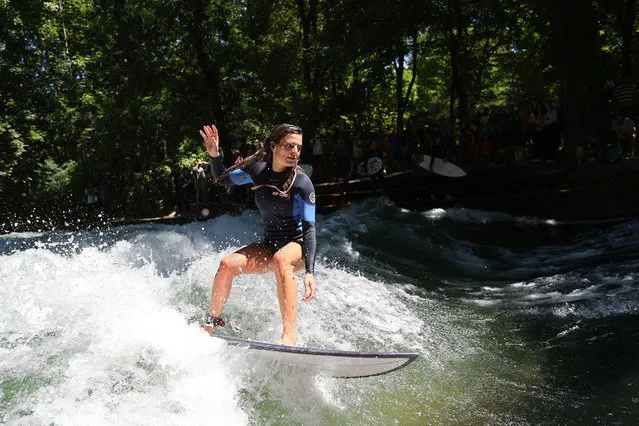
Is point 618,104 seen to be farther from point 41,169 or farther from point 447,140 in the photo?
point 41,169

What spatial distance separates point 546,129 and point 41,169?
22482mm

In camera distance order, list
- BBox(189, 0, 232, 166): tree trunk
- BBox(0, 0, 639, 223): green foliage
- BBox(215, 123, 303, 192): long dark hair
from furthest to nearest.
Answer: BBox(189, 0, 232, 166): tree trunk < BBox(0, 0, 639, 223): green foliage < BBox(215, 123, 303, 192): long dark hair

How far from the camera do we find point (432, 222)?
15461 millimetres

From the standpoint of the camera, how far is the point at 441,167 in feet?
58.6

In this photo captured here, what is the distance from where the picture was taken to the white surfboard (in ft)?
57.9

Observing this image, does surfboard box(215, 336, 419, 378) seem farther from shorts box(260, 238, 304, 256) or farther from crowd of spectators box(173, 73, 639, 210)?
crowd of spectators box(173, 73, 639, 210)

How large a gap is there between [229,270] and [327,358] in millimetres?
1134

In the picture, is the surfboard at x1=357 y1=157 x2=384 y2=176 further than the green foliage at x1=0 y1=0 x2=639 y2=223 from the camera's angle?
No

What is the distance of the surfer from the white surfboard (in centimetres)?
1314

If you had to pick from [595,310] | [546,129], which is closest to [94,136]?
[546,129]

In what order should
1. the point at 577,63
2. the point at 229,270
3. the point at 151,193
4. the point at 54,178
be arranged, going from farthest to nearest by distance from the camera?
the point at 54,178 < the point at 151,193 < the point at 577,63 < the point at 229,270

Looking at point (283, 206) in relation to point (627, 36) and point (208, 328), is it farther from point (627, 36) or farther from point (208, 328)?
point (627, 36)

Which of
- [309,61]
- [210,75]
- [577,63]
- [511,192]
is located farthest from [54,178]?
[577,63]

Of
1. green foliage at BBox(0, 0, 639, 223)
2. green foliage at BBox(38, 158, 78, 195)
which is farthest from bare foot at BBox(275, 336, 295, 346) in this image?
green foliage at BBox(38, 158, 78, 195)
